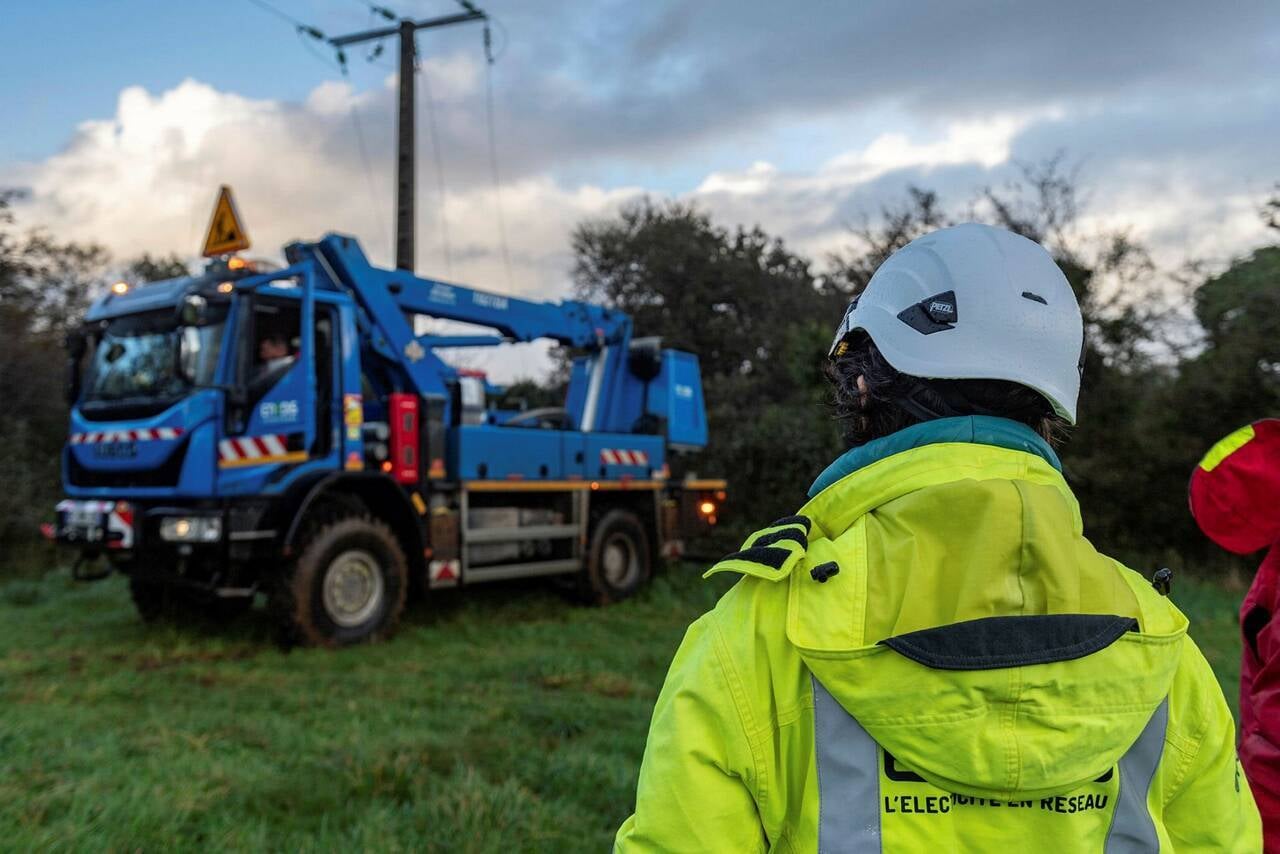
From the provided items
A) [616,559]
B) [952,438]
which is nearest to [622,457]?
[616,559]

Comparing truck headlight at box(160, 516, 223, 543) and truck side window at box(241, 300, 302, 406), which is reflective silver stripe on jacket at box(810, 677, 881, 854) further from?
truck side window at box(241, 300, 302, 406)

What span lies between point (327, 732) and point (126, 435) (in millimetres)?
3859

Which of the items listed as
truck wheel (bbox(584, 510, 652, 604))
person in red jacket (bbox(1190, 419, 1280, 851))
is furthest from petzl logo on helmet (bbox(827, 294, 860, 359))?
truck wheel (bbox(584, 510, 652, 604))

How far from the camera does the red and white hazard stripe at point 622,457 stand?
10916mm

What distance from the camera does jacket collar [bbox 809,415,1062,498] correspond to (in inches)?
53.0

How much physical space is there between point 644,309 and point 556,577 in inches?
567

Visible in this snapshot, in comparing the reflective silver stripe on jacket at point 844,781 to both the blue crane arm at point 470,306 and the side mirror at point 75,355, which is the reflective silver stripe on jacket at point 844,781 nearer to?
→ the blue crane arm at point 470,306

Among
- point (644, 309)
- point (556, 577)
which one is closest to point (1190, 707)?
point (556, 577)

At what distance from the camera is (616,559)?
11008mm

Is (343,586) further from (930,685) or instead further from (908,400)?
(930,685)

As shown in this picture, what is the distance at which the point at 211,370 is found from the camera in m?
7.59

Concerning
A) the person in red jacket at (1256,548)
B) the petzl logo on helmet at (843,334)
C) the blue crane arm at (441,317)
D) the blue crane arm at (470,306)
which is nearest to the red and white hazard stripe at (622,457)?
the blue crane arm at (441,317)

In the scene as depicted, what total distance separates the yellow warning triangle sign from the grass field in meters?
3.15

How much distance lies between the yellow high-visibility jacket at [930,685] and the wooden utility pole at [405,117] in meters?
13.1
